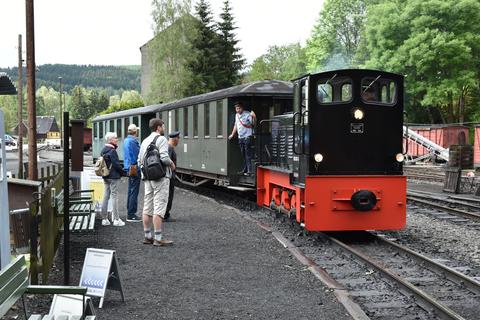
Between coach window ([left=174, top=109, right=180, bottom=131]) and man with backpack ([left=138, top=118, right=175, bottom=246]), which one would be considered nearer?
man with backpack ([left=138, top=118, right=175, bottom=246])

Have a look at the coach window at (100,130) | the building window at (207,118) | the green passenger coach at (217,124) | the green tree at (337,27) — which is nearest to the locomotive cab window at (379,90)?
the green passenger coach at (217,124)

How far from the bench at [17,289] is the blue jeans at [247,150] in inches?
388

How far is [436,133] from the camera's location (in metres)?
38.2

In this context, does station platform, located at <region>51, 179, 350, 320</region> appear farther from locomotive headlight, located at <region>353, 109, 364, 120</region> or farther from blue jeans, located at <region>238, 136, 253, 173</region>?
blue jeans, located at <region>238, 136, 253, 173</region>

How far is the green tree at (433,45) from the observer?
39.8 metres

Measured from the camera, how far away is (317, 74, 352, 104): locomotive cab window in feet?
33.4

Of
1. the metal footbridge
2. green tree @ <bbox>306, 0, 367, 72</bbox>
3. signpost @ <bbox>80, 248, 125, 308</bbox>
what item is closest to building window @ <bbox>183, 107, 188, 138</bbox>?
signpost @ <bbox>80, 248, 125, 308</bbox>

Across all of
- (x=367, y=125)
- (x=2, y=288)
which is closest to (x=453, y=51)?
(x=367, y=125)

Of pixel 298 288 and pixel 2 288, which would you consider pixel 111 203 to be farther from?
pixel 2 288

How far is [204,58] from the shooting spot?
5328cm

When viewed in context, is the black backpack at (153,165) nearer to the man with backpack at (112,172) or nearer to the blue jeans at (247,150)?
the man with backpack at (112,172)

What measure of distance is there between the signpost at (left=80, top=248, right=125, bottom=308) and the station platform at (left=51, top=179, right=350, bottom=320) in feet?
0.69

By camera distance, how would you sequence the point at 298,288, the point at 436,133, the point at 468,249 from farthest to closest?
the point at 436,133
the point at 468,249
the point at 298,288

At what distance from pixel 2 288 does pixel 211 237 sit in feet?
20.9
